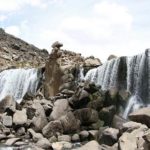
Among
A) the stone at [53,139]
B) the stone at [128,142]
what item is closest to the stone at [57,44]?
the stone at [53,139]

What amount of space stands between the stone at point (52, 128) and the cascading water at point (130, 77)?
641 cm

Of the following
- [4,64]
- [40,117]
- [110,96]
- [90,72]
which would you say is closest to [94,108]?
[110,96]

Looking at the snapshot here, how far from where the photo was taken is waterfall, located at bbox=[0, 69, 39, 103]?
193 feet

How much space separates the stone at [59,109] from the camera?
129 ft

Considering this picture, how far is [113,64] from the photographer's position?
4478 centimetres

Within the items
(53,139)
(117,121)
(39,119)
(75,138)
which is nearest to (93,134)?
(75,138)

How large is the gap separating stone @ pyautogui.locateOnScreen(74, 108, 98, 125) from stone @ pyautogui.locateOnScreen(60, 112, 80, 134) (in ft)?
2.22

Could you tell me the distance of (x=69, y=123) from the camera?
123 ft

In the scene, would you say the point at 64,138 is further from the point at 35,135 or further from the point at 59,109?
the point at 59,109

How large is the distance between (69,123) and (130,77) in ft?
28.0

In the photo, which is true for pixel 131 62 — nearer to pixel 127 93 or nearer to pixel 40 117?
pixel 127 93

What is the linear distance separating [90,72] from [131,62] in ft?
21.8

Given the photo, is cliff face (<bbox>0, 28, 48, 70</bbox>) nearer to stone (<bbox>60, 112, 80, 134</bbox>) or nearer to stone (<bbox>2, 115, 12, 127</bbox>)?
stone (<bbox>2, 115, 12, 127</bbox>)

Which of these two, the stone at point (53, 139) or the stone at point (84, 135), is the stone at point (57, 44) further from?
the stone at point (53, 139)
